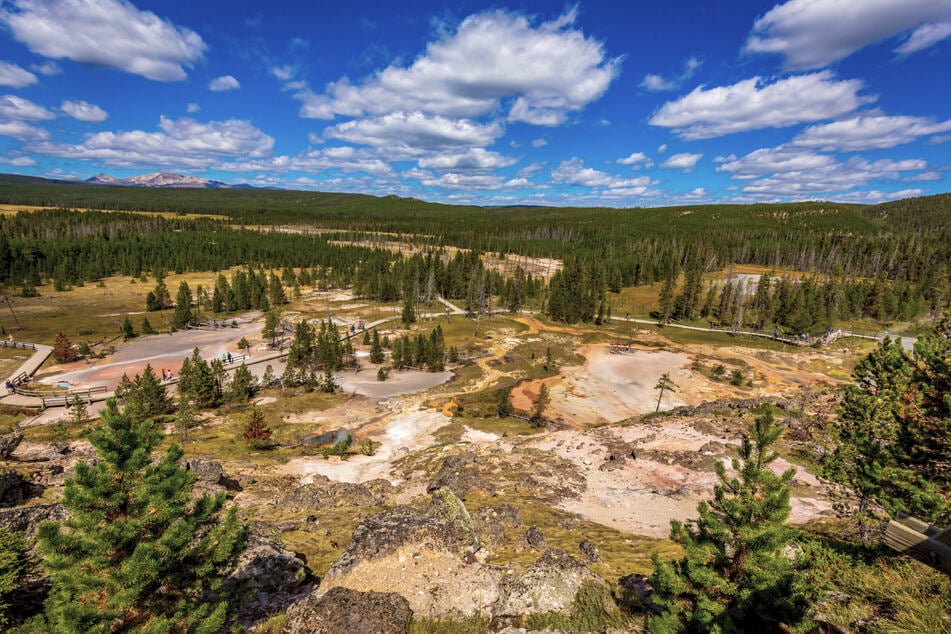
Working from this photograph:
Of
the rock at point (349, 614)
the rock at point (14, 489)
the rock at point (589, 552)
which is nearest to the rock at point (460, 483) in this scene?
the rock at point (589, 552)

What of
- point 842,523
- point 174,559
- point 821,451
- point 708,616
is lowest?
point 821,451

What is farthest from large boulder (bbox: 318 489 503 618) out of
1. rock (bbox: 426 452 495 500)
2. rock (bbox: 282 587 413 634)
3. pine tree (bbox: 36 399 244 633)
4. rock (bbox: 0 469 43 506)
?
rock (bbox: 0 469 43 506)

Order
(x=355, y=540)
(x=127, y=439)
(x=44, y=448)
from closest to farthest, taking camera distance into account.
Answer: (x=127, y=439) → (x=355, y=540) → (x=44, y=448)

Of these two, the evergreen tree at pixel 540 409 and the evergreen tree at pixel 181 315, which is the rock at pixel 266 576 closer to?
the evergreen tree at pixel 540 409

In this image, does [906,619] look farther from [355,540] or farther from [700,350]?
[700,350]

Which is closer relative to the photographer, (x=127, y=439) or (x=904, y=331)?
(x=127, y=439)

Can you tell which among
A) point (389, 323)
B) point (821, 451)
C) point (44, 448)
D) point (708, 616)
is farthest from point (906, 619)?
point (389, 323)

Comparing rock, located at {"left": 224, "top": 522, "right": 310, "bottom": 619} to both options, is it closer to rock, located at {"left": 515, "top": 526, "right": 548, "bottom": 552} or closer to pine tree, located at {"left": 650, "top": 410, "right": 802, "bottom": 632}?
rock, located at {"left": 515, "top": 526, "right": 548, "bottom": 552}
